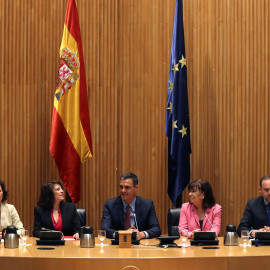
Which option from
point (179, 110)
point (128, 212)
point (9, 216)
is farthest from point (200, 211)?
point (9, 216)

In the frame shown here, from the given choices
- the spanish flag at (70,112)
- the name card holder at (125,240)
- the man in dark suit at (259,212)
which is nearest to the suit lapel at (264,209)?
the man in dark suit at (259,212)

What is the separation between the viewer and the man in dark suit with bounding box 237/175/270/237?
5602 mm

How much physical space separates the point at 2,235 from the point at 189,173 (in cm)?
229

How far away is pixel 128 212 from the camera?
5.70 m

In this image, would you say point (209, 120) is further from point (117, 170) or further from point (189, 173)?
point (117, 170)

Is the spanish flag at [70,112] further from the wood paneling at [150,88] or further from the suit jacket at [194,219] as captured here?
the suit jacket at [194,219]

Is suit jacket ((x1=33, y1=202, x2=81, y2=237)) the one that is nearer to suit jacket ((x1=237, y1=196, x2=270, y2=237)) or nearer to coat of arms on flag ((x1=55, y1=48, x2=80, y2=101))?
coat of arms on flag ((x1=55, y1=48, x2=80, y2=101))

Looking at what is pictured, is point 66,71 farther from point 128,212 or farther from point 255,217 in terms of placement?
point 255,217

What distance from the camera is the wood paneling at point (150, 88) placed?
6.60 m

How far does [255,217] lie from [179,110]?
1407mm

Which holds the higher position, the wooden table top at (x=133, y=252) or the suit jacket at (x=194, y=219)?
the suit jacket at (x=194, y=219)

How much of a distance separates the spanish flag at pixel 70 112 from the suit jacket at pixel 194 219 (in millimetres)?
1285

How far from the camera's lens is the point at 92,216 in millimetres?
6613

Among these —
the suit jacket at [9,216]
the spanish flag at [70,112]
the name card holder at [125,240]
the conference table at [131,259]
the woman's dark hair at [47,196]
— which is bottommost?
the conference table at [131,259]
